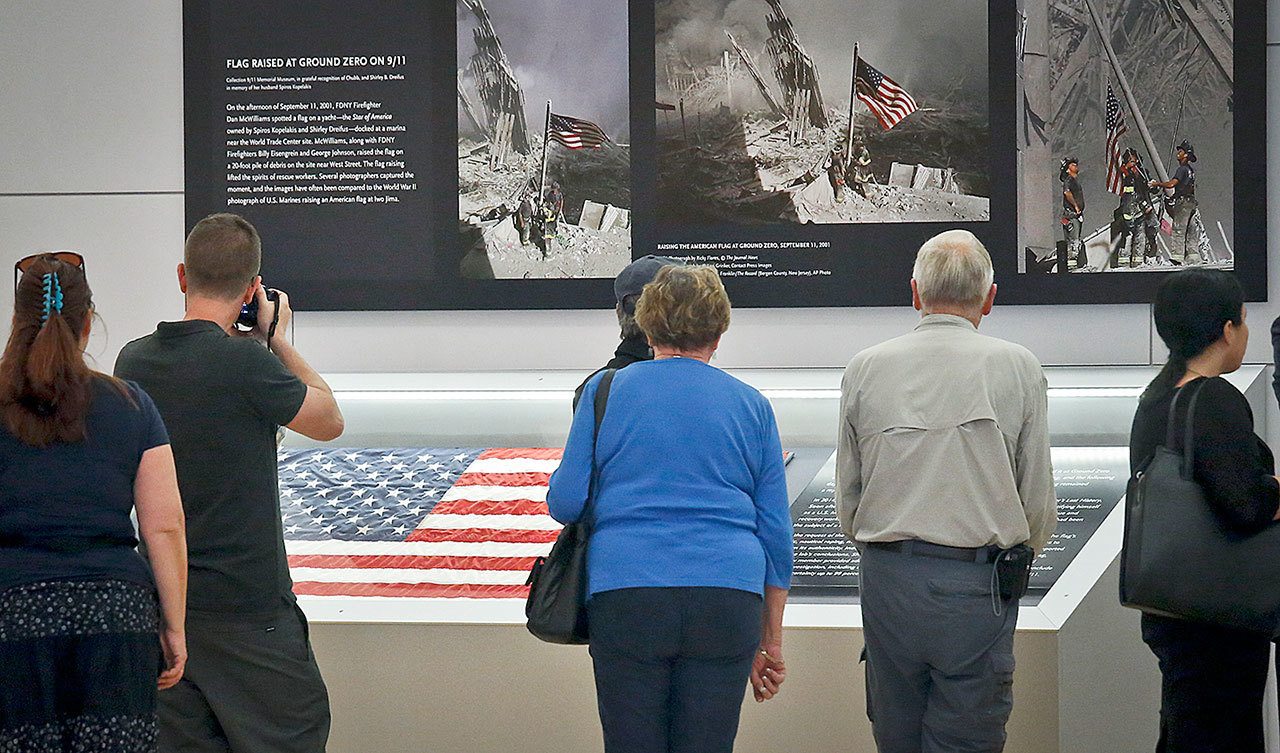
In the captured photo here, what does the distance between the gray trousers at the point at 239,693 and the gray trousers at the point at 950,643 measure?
1263 mm

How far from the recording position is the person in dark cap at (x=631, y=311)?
284 cm

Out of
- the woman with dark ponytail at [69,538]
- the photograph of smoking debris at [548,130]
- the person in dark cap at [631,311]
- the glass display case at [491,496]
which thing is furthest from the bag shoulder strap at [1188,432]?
the photograph of smoking debris at [548,130]

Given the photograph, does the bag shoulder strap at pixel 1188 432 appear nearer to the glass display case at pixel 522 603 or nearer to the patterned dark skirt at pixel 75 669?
the glass display case at pixel 522 603

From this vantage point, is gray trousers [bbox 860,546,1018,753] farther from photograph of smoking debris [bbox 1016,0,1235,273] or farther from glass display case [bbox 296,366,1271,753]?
photograph of smoking debris [bbox 1016,0,1235,273]

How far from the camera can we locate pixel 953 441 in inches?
104

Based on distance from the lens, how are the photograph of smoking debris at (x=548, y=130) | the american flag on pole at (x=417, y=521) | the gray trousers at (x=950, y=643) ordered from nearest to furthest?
the gray trousers at (x=950, y=643) → the american flag on pole at (x=417, y=521) → the photograph of smoking debris at (x=548, y=130)

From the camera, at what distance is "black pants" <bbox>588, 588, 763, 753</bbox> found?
240cm

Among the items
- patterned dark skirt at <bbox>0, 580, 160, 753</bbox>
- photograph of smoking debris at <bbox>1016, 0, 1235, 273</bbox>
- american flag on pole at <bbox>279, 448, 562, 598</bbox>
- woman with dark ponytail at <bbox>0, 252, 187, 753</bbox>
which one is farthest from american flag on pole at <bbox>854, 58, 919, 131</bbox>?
patterned dark skirt at <bbox>0, 580, 160, 753</bbox>

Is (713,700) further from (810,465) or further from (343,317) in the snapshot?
(343,317)

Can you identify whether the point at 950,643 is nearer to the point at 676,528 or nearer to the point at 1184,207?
the point at 676,528

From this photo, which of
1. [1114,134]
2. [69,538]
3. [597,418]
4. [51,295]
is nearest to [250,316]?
[51,295]

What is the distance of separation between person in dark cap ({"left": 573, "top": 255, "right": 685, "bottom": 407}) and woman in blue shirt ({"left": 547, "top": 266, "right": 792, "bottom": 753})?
27 cm

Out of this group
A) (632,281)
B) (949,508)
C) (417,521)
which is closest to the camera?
(949,508)

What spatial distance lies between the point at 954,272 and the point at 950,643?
0.79 meters
